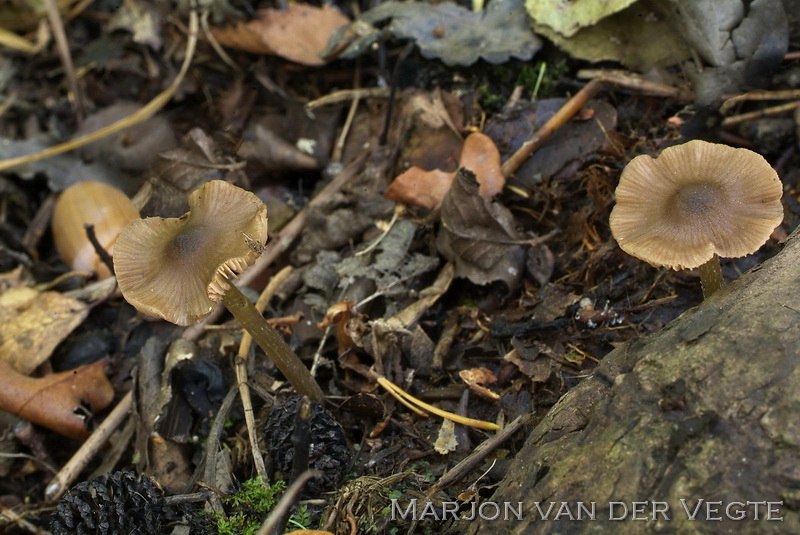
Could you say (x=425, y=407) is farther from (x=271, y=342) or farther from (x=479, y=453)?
(x=271, y=342)

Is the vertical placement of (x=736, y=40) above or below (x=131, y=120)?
above

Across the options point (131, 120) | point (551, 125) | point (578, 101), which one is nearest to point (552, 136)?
point (551, 125)

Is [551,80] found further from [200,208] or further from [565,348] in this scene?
[200,208]

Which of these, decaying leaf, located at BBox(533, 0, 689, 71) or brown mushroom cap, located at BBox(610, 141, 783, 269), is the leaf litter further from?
brown mushroom cap, located at BBox(610, 141, 783, 269)

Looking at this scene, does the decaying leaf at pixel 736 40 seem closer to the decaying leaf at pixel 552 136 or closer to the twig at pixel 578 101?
the twig at pixel 578 101

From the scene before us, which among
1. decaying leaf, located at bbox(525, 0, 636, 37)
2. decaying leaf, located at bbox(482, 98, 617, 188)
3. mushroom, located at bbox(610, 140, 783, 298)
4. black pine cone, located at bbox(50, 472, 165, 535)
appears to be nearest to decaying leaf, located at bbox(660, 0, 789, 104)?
decaying leaf, located at bbox(525, 0, 636, 37)

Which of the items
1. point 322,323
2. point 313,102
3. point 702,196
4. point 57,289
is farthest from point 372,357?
point 57,289
